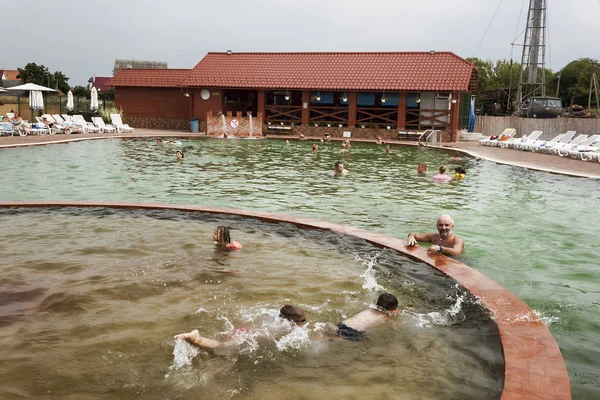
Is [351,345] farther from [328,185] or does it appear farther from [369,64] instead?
[369,64]

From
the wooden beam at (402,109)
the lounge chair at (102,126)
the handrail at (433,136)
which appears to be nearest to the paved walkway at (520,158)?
the handrail at (433,136)

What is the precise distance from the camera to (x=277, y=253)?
7.53m

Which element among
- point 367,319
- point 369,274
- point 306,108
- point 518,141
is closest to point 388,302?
point 367,319

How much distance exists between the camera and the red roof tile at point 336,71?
29.8 metres

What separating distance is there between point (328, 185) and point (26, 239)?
786 cm

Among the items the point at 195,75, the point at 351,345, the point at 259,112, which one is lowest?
the point at 351,345

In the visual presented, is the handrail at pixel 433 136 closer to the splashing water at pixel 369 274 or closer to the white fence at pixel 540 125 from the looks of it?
the white fence at pixel 540 125

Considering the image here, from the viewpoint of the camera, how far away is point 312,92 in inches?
1261

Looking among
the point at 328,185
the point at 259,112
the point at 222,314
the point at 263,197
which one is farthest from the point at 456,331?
the point at 259,112

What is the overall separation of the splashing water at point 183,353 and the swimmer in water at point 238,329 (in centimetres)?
6

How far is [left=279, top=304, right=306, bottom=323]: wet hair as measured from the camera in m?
5.16

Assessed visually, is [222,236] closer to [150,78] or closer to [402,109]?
[402,109]

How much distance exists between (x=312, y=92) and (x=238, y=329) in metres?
28.2

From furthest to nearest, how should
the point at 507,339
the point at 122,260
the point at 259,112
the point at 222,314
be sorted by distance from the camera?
the point at 259,112 → the point at 122,260 → the point at 222,314 → the point at 507,339
